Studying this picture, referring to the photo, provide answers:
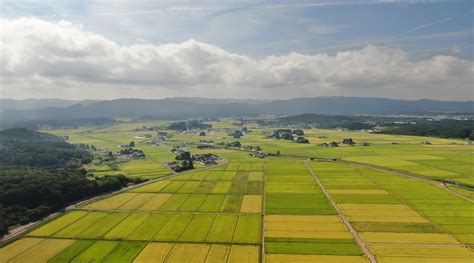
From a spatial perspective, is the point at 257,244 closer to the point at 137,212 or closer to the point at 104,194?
A: the point at 137,212

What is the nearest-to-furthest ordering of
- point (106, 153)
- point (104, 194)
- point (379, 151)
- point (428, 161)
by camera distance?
point (104, 194) < point (428, 161) < point (379, 151) < point (106, 153)

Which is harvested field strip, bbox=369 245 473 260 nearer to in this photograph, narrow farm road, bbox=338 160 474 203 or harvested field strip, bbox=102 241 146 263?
narrow farm road, bbox=338 160 474 203

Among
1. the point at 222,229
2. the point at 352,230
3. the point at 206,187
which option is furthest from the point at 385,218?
the point at 206,187

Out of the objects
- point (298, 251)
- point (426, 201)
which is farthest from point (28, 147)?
point (426, 201)

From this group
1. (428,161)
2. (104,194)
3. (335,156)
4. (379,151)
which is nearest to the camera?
(104,194)

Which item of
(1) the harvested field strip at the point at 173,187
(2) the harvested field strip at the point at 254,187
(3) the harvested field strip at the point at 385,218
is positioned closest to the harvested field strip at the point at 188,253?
(3) the harvested field strip at the point at 385,218

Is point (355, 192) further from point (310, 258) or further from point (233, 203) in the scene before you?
point (310, 258)

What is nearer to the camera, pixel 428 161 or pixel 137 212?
pixel 137 212

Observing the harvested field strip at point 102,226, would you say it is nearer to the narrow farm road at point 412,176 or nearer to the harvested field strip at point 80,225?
the harvested field strip at point 80,225

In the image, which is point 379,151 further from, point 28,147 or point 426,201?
point 28,147
